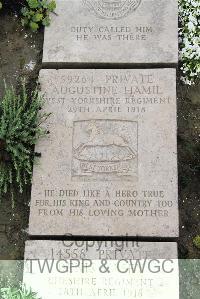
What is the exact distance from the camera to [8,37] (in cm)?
674

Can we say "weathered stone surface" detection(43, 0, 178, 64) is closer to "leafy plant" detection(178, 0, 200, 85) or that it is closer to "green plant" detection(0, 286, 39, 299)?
"leafy plant" detection(178, 0, 200, 85)

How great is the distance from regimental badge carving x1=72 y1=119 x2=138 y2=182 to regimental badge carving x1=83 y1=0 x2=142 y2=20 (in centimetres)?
136

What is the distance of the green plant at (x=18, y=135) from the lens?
573 cm

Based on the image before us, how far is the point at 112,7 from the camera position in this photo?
637cm

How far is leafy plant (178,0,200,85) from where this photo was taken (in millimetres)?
6582

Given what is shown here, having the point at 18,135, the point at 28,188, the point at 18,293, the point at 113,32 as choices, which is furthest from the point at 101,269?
the point at 113,32

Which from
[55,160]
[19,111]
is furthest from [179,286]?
[19,111]

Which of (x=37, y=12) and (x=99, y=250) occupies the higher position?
(x=37, y=12)

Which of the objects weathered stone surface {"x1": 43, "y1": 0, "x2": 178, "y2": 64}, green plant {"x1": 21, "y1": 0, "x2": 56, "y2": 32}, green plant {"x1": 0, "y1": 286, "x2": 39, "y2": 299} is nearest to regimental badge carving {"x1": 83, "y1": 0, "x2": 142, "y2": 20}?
weathered stone surface {"x1": 43, "y1": 0, "x2": 178, "y2": 64}

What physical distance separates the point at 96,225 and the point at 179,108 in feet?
6.03

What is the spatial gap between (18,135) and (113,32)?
5.55ft

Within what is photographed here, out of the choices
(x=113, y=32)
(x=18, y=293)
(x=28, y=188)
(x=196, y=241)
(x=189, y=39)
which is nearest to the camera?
(x=18, y=293)

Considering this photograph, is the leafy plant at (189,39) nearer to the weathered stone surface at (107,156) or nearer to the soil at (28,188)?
the soil at (28,188)

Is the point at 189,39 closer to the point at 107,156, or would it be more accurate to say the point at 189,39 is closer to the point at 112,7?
the point at 112,7
